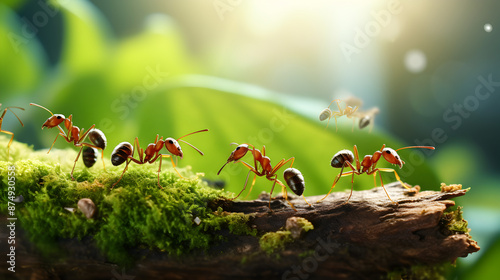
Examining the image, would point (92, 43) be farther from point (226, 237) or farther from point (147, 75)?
point (226, 237)

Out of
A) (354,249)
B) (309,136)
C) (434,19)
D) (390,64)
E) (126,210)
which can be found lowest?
(126,210)

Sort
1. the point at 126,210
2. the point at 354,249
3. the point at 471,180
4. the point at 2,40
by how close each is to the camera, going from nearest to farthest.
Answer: the point at 354,249 < the point at 126,210 < the point at 471,180 < the point at 2,40

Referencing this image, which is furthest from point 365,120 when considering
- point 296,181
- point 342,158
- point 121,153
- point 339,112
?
point 121,153

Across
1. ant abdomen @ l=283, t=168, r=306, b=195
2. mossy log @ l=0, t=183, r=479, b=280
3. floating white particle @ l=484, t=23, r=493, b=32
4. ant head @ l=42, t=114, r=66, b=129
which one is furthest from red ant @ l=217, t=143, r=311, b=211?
floating white particle @ l=484, t=23, r=493, b=32

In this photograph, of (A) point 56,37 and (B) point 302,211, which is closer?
(B) point 302,211

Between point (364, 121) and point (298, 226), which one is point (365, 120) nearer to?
point (364, 121)

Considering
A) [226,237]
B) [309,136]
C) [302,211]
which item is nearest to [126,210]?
[226,237]

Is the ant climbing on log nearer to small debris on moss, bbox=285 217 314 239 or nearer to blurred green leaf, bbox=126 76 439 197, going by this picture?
blurred green leaf, bbox=126 76 439 197
